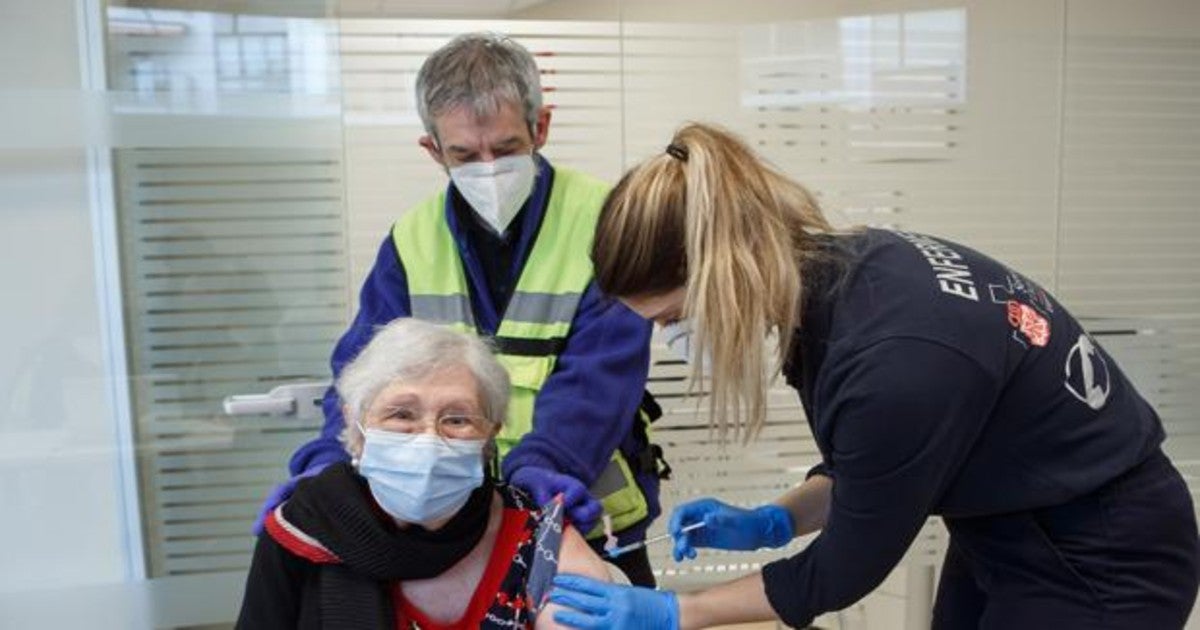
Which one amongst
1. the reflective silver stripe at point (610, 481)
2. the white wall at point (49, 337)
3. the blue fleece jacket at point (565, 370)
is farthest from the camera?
the white wall at point (49, 337)

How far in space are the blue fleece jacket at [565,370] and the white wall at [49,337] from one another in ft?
2.54

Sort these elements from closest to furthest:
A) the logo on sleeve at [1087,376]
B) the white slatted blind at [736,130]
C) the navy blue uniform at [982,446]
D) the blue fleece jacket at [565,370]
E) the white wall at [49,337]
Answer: the navy blue uniform at [982,446] < the logo on sleeve at [1087,376] < the blue fleece jacket at [565,370] < the white wall at [49,337] < the white slatted blind at [736,130]

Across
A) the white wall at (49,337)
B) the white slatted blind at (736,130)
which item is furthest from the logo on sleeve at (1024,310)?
the white wall at (49,337)

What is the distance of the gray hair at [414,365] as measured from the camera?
1438mm

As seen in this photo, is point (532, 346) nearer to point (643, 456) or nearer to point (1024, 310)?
point (643, 456)

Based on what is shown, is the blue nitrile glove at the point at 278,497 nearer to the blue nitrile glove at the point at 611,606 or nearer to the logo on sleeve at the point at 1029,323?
the blue nitrile glove at the point at 611,606

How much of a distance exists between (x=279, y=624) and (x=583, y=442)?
524 mm

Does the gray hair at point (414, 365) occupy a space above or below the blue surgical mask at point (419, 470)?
above

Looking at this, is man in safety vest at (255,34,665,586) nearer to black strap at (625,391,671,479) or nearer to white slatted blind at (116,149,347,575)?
black strap at (625,391,671,479)

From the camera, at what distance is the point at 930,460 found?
1.16 metres

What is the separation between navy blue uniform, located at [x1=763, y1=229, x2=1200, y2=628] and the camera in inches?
45.2

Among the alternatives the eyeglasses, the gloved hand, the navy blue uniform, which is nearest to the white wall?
the eyeglasses

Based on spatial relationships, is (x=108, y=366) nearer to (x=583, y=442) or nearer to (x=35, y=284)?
(x=35, y=284)

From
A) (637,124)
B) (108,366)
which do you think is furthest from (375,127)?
(108,366)
